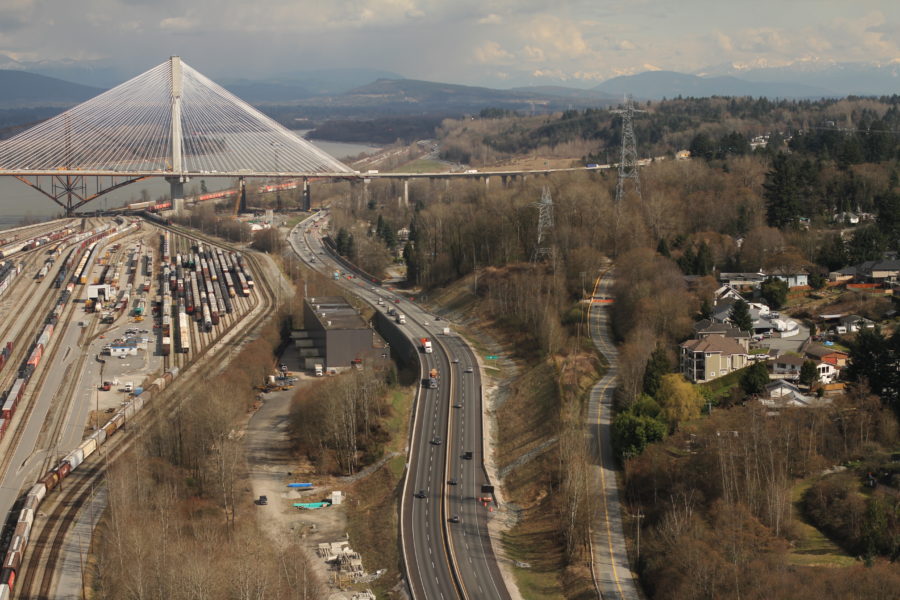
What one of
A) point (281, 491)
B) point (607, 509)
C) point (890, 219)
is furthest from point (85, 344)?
point (890, 219)

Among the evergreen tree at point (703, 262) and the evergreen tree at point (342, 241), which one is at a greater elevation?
the evergreen tree at point (703, 262)

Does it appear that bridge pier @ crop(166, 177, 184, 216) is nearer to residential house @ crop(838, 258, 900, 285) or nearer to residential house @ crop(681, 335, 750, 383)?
residential house @ crop(838, 258, 900, 285)

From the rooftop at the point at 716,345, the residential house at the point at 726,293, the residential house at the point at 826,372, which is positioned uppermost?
the residential house at the point at 726,293

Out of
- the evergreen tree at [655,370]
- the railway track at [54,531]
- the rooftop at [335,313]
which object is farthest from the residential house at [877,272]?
the railway track at [54,531]

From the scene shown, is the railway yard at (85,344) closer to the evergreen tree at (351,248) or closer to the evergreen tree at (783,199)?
the evergreen tree at (351,248)

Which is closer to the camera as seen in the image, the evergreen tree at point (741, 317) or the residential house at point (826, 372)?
the residential house at point (826, 372)

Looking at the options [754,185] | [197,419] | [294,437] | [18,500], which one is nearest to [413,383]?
[294,437]

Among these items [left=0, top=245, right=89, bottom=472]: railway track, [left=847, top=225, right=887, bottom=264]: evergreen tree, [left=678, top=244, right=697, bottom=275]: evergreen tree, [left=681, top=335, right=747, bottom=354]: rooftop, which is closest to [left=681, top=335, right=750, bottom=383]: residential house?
[left=681, top=335, right=747, bottom=354]: rooftop
